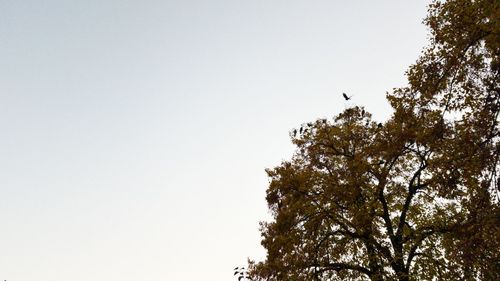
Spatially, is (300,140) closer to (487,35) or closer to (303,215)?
(303,215)

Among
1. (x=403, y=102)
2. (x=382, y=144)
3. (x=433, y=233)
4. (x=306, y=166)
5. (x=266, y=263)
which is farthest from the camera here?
(x=306, y=166)

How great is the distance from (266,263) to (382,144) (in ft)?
25.9

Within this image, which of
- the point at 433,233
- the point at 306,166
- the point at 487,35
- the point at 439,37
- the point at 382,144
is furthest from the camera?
the point at 306,166

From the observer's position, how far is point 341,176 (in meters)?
21.3

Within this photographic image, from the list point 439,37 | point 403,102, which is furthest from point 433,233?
point 439,37

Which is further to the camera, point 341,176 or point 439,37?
point 341,176

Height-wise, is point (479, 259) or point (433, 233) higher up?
point (433, 233)

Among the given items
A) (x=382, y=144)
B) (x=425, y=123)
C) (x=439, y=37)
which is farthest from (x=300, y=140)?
(x=439, y=37)

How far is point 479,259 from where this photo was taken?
11.2 m

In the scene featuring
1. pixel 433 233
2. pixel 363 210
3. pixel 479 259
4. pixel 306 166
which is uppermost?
pixel 306 166

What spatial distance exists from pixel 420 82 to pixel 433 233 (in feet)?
28.9

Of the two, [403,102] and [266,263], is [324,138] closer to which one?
[266,263]

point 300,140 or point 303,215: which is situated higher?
point 300,140

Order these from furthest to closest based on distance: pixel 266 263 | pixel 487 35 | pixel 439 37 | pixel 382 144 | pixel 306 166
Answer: pixel 306 166, pixel 266 263, pixel 382 144, pixel 439 37, pixel 487 35
